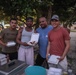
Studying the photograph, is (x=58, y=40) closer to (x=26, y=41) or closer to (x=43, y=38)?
(x=43, y=38)

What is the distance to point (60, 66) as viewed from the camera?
124 inches

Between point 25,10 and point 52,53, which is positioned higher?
point 25,10

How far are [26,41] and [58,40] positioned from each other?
83 cm

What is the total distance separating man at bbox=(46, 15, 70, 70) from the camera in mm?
3121

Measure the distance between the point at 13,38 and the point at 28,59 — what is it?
23.4 inches

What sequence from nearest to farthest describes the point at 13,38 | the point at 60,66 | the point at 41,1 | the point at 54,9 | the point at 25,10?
the point at 60,66, the point at 13,38, the point at 25,10, the point at 41,1, the point at 54,9

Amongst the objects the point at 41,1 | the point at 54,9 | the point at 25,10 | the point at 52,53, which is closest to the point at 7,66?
the point at 52,53

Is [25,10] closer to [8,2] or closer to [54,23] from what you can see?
[8,2]

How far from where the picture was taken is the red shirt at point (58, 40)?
312cm

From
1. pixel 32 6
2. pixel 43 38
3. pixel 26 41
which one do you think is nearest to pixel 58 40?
pixel 43 38

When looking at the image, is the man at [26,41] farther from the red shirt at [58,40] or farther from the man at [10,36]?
the red shirt at [58,40]

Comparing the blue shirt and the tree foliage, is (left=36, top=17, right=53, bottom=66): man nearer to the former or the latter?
the blue shirt

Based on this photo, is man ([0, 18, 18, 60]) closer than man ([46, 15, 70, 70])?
No

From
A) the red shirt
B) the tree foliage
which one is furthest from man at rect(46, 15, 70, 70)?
the tree foliage
